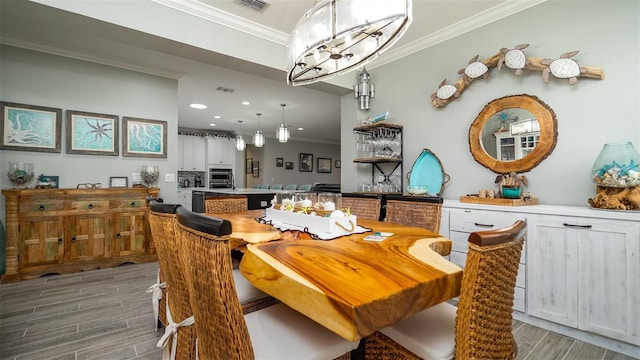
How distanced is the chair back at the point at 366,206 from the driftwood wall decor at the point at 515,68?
1430 mm

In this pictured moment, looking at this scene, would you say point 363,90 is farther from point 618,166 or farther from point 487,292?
point 487,292

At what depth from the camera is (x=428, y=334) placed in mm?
1026

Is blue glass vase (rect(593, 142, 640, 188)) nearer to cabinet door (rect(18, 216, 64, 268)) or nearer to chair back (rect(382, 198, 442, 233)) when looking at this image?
chair back (rect(382, 198, 442, 233))

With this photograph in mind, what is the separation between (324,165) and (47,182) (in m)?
8.34

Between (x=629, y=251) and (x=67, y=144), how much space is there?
17.5 ft

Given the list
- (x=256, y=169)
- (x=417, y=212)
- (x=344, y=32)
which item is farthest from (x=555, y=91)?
(x=256, y=169)

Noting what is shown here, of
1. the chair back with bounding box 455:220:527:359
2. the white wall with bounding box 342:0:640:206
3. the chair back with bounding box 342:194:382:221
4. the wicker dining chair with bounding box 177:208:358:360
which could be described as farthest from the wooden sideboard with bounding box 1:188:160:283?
the chair back with bounding box 455:220:527:359

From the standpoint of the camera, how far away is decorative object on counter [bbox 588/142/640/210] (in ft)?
6.07

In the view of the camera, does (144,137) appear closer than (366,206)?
No

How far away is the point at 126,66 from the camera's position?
3.85m

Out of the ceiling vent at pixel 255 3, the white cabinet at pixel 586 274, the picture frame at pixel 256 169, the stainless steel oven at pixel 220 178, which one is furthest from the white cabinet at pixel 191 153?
the white cabinet at pixel 586 274

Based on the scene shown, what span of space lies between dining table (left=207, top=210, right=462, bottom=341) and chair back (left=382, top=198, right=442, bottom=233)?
0.56 meters

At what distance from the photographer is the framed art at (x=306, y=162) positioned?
10.2m

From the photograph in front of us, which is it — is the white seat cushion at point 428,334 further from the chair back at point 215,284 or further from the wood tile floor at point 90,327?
the wood tile floor at point 90,327
